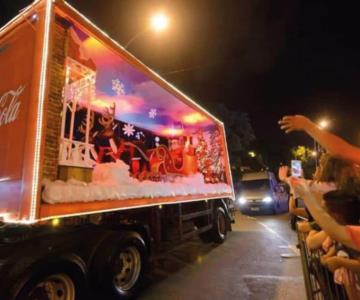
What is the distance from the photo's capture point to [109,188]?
424 cm

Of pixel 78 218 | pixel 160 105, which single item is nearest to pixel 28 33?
pixel 78 218

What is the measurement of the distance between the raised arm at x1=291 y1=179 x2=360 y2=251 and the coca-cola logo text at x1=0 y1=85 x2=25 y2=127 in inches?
129

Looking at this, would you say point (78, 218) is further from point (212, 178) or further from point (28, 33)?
point (212, 178)

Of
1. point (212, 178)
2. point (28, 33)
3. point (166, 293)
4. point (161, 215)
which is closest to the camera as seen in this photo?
point (28, 33)

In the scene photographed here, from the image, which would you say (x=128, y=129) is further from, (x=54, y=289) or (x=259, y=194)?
(x=259, y=194)

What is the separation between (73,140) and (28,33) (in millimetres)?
1436

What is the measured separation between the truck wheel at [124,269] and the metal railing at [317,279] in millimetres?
2528

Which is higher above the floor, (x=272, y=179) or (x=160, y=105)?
(x=160, y=105)

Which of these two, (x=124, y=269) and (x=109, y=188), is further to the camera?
(x=124, y=269)

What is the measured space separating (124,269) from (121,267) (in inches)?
3.8

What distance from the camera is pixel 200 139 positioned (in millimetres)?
10062

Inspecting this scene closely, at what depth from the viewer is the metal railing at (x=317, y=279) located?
2588mm

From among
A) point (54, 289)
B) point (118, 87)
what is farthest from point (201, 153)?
point (54, 289)

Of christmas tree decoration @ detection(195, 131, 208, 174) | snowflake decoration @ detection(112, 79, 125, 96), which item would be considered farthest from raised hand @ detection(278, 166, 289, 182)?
christmas tree decoration @ detection(195, 131, 208, 174)
